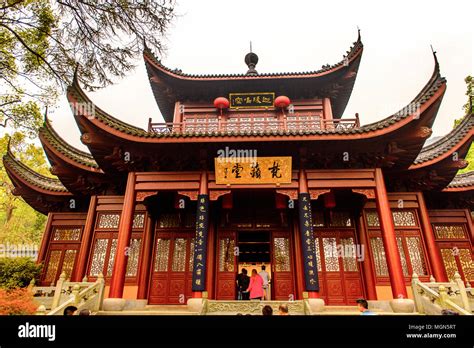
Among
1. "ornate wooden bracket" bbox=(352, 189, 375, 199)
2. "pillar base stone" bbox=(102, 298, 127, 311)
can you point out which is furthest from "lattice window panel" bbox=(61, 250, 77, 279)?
"ornate wooden bracket" bbox=(352, 189, 375, 199)

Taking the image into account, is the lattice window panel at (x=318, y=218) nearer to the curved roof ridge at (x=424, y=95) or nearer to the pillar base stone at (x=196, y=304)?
the curved roof ridge at (x=424, y=95)

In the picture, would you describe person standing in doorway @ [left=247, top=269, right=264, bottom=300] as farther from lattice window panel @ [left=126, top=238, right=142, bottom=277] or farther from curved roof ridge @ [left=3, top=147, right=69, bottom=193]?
curved roof ridge @ [left=3, top=147, right=69, bottom=193]

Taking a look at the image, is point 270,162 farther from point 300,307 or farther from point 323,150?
point 300,307

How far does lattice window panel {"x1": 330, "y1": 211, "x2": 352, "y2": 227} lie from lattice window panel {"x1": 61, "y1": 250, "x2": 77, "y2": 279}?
8.75 meters

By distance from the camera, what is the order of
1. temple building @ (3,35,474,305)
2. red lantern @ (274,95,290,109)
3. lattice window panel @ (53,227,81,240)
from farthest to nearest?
red lantern @ (274,95,290,109), lattice window panel @ (53,227,81,240), temple building @ (3,35,474,305)

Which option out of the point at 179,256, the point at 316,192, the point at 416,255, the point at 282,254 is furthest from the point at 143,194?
the point at 416,255

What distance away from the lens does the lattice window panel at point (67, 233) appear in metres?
10.5

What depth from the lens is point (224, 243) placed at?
9.75m

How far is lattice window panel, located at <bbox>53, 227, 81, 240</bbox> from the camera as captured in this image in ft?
34.6

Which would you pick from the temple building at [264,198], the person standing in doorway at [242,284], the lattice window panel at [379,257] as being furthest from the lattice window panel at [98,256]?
the lattice window panel at [379,257]
